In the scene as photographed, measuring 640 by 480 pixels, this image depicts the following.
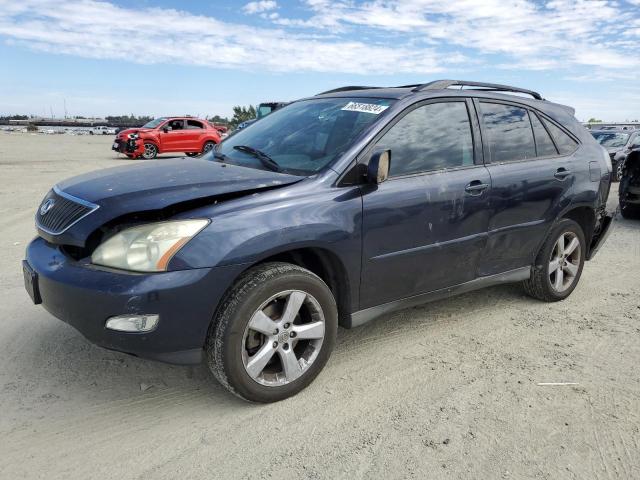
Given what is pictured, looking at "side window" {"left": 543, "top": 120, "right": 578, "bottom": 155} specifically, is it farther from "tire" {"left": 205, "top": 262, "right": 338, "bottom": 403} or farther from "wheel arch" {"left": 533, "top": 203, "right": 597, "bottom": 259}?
"tire" {"left": 205, "top": 262, "right": 338, "bottom": 403}

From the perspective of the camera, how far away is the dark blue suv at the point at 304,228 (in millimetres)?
2627

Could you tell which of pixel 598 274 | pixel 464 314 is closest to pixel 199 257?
pixel 464 314

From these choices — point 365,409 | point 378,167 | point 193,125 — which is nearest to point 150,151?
point 193,125

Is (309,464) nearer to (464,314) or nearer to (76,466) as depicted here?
(76,466)

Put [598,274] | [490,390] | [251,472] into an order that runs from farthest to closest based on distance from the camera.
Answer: [598,274], [490,390], [251,472]

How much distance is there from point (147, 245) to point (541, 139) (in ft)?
10.6

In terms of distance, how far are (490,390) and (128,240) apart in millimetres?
2145

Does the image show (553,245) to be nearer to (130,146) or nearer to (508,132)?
(508,132)

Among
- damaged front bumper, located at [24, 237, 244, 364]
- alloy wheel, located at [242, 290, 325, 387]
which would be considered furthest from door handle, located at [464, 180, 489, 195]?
damaged front bumper, located at [24, 237, 244, 364]

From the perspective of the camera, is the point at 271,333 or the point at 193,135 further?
the point at 193,135

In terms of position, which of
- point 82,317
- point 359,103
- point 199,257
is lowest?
point 82,317

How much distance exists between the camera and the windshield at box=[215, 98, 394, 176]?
10.9 feet

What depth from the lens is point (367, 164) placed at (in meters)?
3.15

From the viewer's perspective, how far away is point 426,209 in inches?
134
